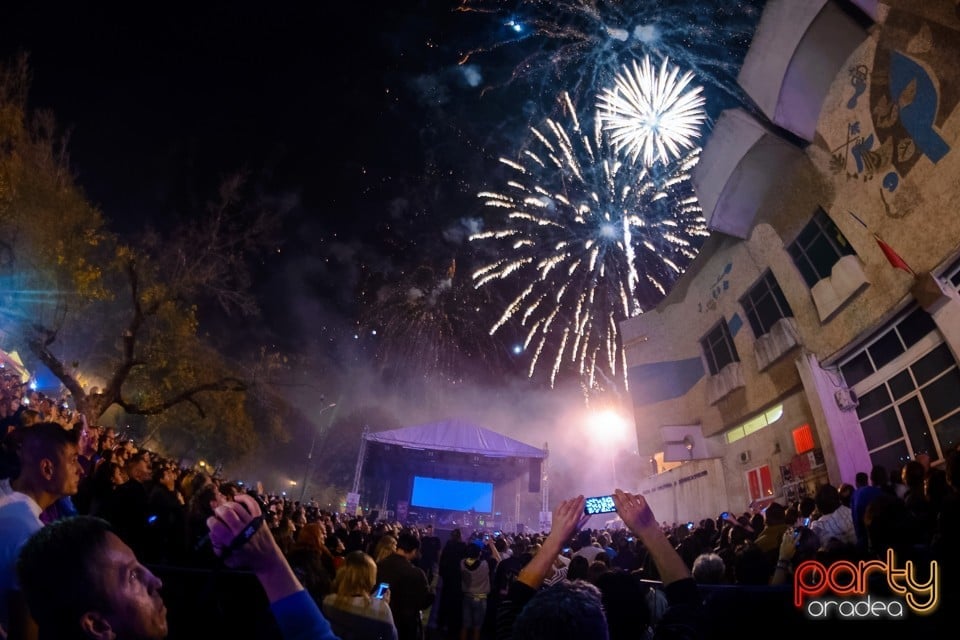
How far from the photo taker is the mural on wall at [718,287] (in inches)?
802

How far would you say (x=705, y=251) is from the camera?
22016 mm

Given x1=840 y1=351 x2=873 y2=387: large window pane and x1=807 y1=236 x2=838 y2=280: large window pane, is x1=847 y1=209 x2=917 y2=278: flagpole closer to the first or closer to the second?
x1=807 y1=236 x2=838 y2=280: large window pane

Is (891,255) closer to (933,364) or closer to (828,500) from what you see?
(933,364)

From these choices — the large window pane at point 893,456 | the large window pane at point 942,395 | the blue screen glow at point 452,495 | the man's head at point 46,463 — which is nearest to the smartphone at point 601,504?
the man's head at point 46,463

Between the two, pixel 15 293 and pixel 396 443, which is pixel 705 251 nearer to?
pixel 396 443

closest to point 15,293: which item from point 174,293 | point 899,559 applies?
point 174,293

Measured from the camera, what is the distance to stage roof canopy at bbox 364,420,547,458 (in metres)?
34.8

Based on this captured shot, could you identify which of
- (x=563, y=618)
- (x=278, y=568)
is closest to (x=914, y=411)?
(x=563, y=618)

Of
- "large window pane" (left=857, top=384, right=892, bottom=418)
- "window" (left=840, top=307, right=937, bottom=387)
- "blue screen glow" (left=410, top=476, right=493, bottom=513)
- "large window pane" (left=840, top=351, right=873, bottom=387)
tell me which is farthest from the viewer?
"blue screen glow" (left=410, top=476, right=493, bottom=513)

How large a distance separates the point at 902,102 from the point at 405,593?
1528 cm

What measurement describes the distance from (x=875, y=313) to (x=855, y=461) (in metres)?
4.41

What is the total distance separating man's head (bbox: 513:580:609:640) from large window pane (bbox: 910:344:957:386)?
13.8m

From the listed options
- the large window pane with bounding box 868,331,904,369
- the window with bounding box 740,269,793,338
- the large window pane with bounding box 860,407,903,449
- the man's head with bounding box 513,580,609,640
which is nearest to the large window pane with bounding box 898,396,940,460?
A: the large window pane with bounding box 860,407,903,449

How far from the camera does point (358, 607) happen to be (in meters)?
3.88
